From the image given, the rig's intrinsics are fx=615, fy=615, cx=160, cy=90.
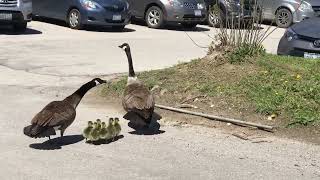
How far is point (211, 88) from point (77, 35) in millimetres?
10283

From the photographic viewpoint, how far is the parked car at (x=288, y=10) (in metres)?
23.3

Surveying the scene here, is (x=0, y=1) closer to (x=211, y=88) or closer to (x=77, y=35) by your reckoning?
(x=77, y=35)

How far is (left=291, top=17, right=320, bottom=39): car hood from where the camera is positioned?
1177 cm

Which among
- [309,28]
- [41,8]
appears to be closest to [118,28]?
[41,8]

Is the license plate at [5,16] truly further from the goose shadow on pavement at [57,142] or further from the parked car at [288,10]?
the goose shadow on pavement at [57,142]

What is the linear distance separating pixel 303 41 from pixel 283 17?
12601 mm

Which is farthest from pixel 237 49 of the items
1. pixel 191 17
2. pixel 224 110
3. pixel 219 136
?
pixel 191 17

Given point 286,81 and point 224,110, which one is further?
point 286,81

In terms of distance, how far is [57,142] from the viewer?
684cm

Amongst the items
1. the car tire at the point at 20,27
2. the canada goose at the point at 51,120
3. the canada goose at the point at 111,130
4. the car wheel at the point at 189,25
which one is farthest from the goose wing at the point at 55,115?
the car wheel at the point at 189,25

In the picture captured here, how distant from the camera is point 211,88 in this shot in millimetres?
8750

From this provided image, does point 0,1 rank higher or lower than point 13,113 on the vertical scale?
higher

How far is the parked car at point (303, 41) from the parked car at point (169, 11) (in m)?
9.32

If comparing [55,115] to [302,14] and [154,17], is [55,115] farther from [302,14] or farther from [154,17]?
[302,14]
